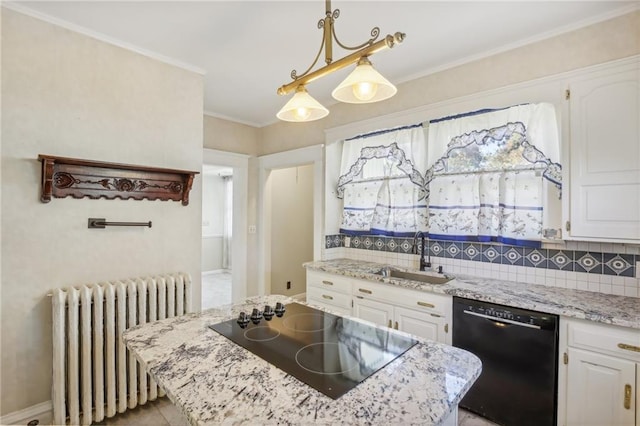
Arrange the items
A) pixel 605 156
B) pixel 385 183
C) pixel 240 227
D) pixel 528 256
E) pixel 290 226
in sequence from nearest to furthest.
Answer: pixel 605 156
pixel 528 256
pixel 385 183
pixel 240 227
pixel 290 226

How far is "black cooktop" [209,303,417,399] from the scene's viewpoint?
1.04 m

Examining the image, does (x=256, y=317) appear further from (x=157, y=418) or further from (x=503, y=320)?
(x=503, y=320)

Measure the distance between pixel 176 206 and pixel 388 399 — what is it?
225 centimetres

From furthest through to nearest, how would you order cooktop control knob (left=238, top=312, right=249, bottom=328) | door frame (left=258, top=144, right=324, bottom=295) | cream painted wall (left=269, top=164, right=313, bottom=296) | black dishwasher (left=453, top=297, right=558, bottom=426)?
1. cream painted wall (left=269, top=164, right=313, bottom=296)
2. door frame (left=258, top=144, right=324, bottom=295)
3. black dishwasher (left=453, top=297, right=558, bottom=426)
4. cooktop control knob (left=238, top=312, right=249, bottom=328)

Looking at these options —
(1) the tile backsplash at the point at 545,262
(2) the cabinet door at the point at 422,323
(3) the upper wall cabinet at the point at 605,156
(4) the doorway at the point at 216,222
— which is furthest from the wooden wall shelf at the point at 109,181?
(4) the doorway at the point at 216,222

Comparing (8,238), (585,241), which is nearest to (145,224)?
(8,238)

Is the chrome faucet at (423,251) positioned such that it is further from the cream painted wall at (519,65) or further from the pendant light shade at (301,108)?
the pendant light shade at (301,108)

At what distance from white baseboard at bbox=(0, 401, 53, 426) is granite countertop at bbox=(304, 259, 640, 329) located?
2332mm

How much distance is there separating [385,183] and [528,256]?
1344 millimetres

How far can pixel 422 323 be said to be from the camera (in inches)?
89.2

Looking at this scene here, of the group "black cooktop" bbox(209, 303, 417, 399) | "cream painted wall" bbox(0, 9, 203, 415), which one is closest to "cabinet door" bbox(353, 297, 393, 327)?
"black cooktop" bbox(209, 303, 417, 399)

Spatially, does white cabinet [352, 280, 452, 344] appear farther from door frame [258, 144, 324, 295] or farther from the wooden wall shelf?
the wooden wall shelf

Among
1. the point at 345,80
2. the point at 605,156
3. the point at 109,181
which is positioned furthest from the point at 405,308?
the point at 109,181

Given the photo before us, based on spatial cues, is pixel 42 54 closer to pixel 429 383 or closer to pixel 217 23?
pixel 217 23
